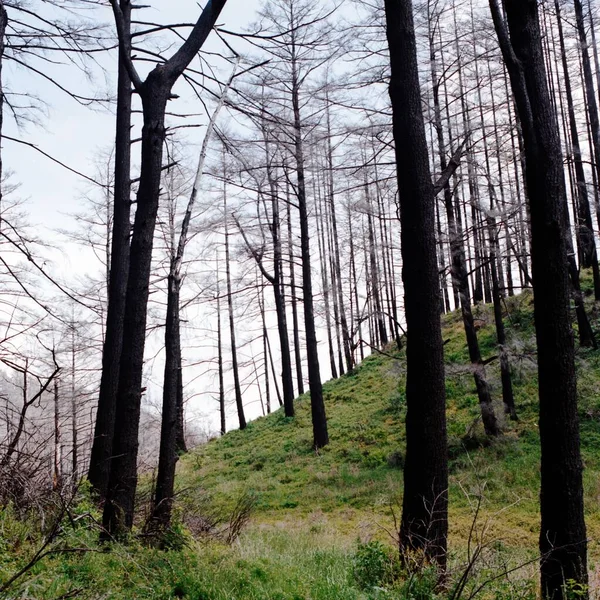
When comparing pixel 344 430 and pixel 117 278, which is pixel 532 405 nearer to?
pixel 344 430

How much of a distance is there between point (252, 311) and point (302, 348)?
Answer: 6.61 meters

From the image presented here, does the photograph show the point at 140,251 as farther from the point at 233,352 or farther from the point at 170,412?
the point at 233,352

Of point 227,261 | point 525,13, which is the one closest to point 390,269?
point 227,261

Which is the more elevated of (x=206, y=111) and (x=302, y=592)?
(x=206, y=111)

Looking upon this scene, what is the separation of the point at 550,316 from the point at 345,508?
707 cm

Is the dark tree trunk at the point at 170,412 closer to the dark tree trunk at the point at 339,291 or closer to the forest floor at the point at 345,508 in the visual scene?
the forest floor at the point at 345,508

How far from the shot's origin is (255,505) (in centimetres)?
1152

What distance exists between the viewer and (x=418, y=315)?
17.0 feet

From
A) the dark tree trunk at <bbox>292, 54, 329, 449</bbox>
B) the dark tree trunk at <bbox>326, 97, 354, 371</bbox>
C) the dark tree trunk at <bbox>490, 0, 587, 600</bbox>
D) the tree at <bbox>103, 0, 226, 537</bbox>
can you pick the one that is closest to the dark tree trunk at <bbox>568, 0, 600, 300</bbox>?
the dark tree trunk at <bbox>292, 54, 329, 449</bbox>

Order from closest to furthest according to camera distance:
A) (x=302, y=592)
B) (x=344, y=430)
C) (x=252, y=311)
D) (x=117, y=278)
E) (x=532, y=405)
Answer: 1. (x=302, y=592)
2. (x=117, y=278)
3. (x=532, y=405)
4. (x=344, y=430)
5. (x=252, y=311)

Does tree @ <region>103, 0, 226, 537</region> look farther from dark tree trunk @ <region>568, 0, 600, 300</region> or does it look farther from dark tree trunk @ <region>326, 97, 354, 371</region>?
dark tree trunk @ <region>326, 97, 354, 371</region>

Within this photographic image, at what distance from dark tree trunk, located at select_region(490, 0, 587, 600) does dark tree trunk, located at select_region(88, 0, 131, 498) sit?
5.38 meters

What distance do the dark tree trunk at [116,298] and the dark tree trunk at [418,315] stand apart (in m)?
4.23

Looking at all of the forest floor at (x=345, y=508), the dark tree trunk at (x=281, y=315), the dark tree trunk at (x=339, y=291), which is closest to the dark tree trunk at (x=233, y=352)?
the forest floor at (x=345, y=508)
